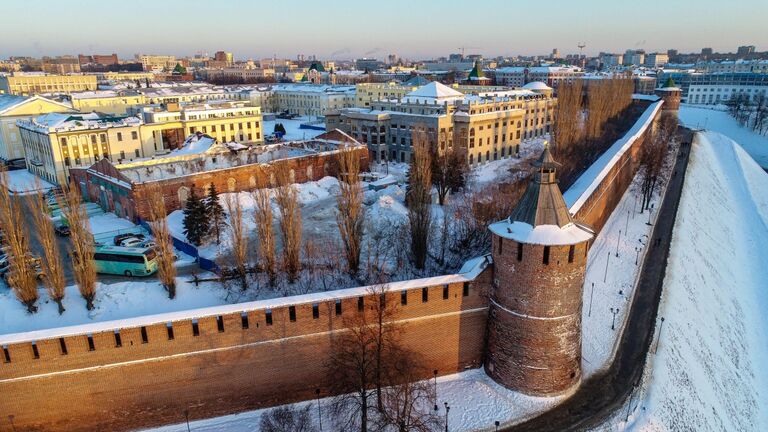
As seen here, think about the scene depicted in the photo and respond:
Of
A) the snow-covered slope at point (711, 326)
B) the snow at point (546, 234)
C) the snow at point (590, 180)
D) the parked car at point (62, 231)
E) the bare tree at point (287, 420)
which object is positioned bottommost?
the snow-covered slope at point (711, 326)

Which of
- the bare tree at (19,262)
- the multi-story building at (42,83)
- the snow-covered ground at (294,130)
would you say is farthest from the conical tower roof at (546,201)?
the multi-story building at (42,83)

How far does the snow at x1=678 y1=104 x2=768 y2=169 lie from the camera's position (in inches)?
3164

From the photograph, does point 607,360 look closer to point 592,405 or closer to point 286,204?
point 592,405

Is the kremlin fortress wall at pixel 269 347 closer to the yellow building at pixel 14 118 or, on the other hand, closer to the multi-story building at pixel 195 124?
the multi-story building at pixel 195 124

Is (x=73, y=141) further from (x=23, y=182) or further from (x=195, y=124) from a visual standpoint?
(x=195, y=124)

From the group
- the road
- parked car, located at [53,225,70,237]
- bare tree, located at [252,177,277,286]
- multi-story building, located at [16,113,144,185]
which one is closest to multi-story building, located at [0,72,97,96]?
multi-story building, located at [16,113,144,185]

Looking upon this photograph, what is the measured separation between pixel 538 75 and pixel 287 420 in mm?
125525

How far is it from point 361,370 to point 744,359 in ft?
68.4

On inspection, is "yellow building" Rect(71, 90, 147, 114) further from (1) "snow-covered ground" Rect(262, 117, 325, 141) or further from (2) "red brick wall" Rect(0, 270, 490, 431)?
(2) "red brick wall" Rect(0, 270, 490, 431)

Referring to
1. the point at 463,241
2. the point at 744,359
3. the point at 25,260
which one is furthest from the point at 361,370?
the point at 744,359

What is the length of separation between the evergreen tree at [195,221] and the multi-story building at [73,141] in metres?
22.1

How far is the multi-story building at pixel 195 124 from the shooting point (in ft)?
177

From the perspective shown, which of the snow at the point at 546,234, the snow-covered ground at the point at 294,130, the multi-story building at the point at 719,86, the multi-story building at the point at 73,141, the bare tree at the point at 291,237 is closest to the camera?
the snow at the point at 546,234

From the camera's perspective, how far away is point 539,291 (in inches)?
695
